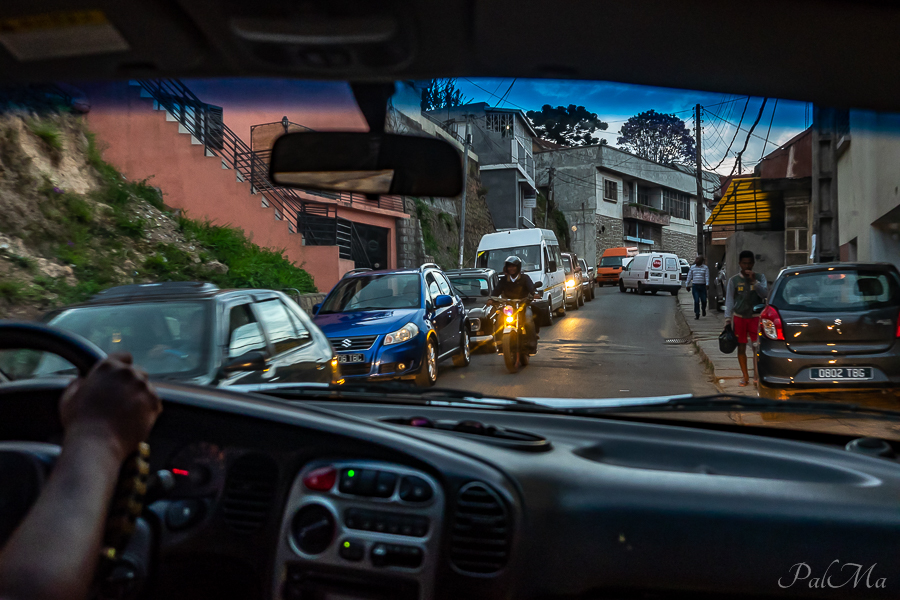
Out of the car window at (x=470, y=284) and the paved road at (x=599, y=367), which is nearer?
the paved road at (x=599, y=367)

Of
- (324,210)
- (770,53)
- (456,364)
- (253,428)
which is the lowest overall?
(456,364)

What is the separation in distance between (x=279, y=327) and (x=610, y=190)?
158ft

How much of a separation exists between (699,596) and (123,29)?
2.29m

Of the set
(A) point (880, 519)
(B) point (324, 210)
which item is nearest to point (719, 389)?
(A) point (880, 519)

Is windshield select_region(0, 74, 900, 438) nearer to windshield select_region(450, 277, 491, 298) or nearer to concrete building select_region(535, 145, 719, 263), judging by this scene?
windshield select_region(450, 277, 491, 298)

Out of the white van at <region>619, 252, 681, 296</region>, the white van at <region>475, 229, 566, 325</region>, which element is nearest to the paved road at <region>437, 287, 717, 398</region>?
the white van at <region>475, 229, 566, 325</region>

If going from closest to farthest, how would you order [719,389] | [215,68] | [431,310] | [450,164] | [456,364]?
[215,68], [450,164], [719,389], [431,310], [456,364]

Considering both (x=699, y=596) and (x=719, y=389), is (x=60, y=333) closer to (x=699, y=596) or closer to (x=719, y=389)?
(x=699, y=596)

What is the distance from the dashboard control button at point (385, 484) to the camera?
2266 millimetres

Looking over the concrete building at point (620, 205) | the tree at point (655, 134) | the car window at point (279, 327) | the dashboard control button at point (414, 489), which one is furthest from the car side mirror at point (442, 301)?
the concrete building at point (620, 205)

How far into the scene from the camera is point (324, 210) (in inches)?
659

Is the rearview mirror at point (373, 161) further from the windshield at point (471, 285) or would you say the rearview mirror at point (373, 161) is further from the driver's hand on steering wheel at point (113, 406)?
the windshield at point (471, 285)

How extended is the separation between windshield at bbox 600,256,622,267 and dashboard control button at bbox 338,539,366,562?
136 ft

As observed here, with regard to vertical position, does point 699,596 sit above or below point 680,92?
below
